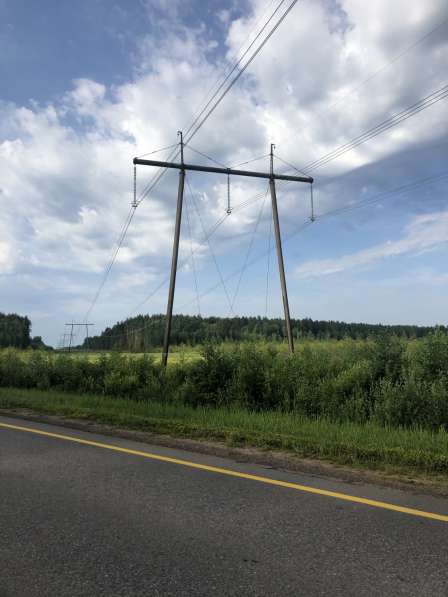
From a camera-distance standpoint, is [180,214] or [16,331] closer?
[180,214]

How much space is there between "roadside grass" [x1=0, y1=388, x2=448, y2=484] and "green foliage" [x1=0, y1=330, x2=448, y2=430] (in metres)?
0.68

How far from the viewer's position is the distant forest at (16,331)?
121m

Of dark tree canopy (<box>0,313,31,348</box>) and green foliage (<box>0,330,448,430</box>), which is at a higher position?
dark tree canopy (<box>0,313,31,348</box>)

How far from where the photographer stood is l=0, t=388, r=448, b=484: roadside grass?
7.40m

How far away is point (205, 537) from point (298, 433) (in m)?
5.25

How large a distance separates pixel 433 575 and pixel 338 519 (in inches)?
51.9

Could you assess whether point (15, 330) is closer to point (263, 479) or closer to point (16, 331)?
point (16, 331)

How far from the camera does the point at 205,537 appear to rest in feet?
15.1

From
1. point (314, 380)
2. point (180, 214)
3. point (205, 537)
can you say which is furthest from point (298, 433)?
point (180, 214)

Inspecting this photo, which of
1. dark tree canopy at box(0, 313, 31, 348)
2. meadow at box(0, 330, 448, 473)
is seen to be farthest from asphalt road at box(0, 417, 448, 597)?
dark tree canopy at box(0, 313, 31, 348)

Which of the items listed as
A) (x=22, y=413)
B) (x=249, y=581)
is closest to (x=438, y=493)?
(x=249, y=581)

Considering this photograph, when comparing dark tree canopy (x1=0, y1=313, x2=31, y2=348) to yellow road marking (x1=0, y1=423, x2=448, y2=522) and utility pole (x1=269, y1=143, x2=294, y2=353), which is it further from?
yellow road marking (x1=0, y1=423, x2=448, y2=522)

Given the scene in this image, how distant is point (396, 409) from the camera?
10.3 m

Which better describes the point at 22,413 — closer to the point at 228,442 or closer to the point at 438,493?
the point at 228,442
